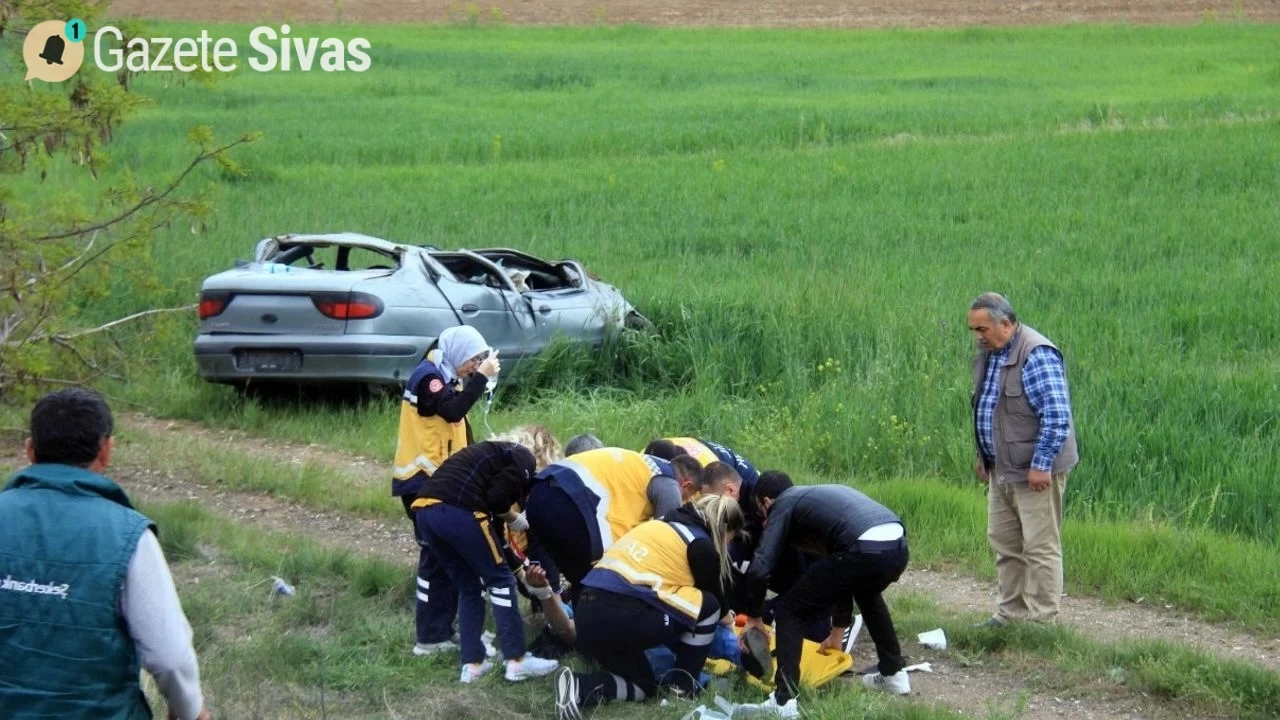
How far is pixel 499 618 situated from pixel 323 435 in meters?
5.23

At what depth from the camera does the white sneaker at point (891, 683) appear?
6648mm

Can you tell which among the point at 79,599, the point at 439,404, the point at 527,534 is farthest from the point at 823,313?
the point at 79,599

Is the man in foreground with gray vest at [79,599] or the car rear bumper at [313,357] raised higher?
the man in foreground with gray vest at [79,599]

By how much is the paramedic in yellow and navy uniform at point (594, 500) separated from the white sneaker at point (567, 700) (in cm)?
89

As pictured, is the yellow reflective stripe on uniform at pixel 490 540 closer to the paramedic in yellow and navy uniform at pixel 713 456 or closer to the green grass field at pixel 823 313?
the green grass field at pixel 823 313

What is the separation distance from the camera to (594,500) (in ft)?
23.3

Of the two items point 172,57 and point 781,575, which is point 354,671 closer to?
point 781,575

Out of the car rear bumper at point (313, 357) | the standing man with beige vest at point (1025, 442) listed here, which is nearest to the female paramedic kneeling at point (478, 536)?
the standing man with beige vest at point (1025, 442)

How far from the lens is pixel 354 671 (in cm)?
688

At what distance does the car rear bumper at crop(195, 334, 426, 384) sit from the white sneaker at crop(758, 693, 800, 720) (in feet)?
19.5

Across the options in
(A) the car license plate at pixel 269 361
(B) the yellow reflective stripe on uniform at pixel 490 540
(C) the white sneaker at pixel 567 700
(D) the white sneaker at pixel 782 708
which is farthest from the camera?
(A) the car license plate at pixel 269 361

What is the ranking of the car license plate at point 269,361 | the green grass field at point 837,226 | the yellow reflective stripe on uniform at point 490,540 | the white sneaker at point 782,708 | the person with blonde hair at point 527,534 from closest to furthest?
the white sneaker at point 782,708
the yellow reflective stripe on uniform at point 490,540
the person with blonde hair at point 527,534
the green grass field at point 837,226
the car license plate at point 269,361

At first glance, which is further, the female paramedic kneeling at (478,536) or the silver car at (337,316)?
the silver car at (337,316)

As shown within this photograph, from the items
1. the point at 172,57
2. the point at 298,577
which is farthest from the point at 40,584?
the point at 172,57
